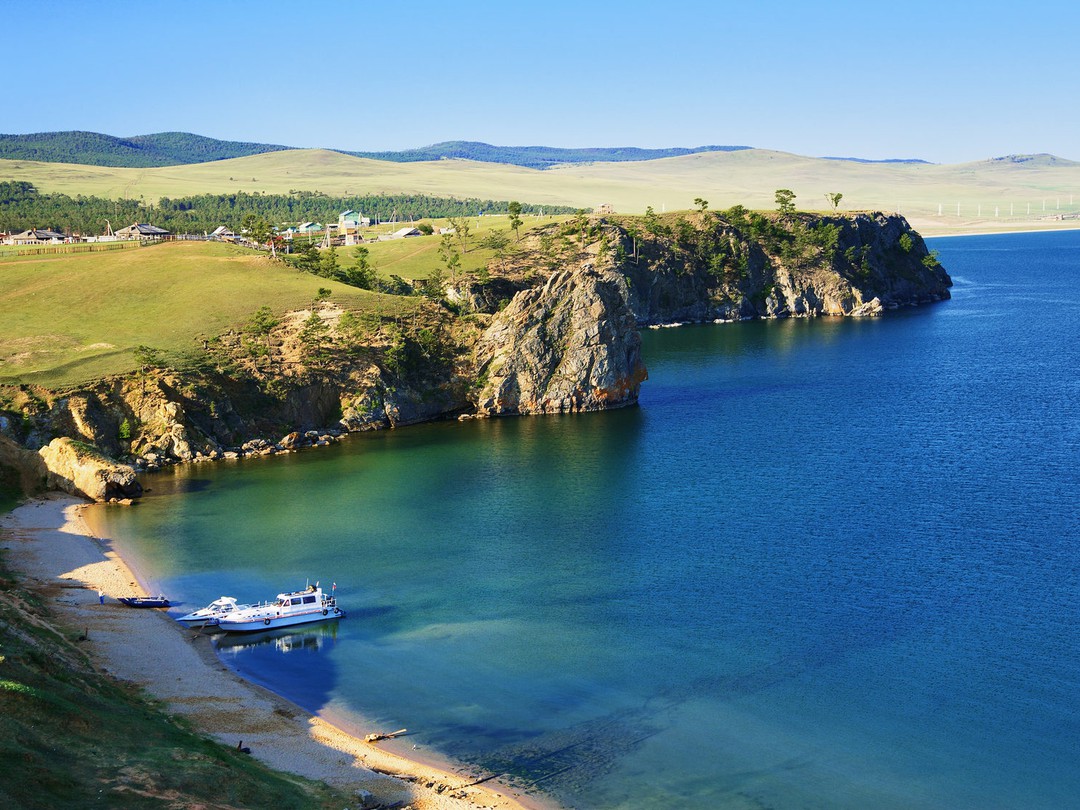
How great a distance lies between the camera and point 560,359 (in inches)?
4707

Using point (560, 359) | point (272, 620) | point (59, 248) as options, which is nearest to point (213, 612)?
point (272, 620)

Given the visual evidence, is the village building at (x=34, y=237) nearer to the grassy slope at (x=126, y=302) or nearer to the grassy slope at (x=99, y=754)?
the grassy slope at (x=126, y=302)

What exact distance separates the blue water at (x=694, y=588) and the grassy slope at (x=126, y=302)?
76.8 ft

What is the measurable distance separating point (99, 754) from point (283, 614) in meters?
23.2

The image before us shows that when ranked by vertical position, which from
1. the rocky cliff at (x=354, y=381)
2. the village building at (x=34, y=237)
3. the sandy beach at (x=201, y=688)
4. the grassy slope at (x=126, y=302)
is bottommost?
the sandy beach at (x=201, y=688)

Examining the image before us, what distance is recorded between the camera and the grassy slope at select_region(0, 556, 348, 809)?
31.5 metres

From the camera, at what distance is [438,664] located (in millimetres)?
51750

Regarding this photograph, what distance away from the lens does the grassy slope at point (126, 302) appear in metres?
106

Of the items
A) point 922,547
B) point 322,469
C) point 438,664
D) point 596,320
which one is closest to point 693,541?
point 922,547

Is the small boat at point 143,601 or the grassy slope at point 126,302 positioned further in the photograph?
the grassy slope at point 126,302

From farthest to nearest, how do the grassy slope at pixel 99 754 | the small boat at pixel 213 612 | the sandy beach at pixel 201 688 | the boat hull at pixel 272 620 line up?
1. the small boat at pixel 213 612
2. the boat hull at pixel 272 620
3. the sandy beach at pixel 201 688
4. the grassy slope at pixel 99 754

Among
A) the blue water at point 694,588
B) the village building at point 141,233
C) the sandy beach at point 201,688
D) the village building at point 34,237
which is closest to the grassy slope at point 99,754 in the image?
the sandy beach at point 201,688

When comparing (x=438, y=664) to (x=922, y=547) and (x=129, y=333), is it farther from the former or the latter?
(x=129, y=333)

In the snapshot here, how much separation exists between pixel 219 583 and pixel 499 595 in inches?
750
